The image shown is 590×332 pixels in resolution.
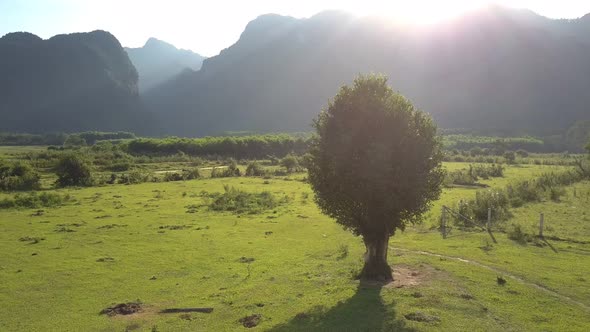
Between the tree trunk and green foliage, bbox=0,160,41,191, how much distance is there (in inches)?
2316

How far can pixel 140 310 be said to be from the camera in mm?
20984

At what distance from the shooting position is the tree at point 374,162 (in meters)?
22.3

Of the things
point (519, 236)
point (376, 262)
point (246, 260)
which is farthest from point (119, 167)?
point (376, 262)

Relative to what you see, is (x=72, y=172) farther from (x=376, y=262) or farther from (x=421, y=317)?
(x=421, y=317)

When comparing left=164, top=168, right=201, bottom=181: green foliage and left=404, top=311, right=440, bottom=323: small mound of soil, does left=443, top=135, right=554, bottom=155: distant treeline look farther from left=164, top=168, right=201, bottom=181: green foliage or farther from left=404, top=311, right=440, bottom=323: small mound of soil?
left=404, top=311, right=440, bottom=323: small mound of soil

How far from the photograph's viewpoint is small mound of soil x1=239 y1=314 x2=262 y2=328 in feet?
62.1

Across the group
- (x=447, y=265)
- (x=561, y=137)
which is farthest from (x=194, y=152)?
(x=561, y=137)

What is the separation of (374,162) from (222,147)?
394 ft

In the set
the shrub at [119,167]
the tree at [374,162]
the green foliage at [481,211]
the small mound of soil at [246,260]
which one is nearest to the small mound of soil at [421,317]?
the tree at [374,162]

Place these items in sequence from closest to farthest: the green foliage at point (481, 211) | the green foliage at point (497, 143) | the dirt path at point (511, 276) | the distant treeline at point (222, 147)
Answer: the dirt path at point (511, 276) → the green foliage at point (481, 211) → the distant treeline at point (222, 147) → the green foliage at point (497, 143)


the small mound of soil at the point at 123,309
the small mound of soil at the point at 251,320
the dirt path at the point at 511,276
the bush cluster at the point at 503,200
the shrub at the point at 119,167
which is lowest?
the shrub at the point at 119,167

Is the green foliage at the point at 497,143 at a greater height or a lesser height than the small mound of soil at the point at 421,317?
greater

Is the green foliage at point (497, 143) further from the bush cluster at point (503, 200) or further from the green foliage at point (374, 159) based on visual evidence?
the green foliage at point (374, 159)

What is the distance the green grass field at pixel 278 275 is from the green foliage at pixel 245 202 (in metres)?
5.20
